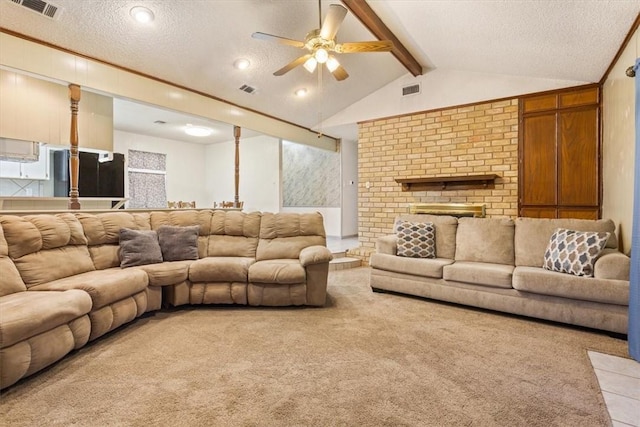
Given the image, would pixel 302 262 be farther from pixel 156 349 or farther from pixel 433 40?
pixel 433 40

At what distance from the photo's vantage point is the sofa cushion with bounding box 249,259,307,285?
10.8 feet

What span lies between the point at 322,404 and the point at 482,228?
2868 millimetres

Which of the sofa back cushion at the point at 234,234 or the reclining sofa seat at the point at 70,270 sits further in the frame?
the sofa back cushion at the point at 234,234

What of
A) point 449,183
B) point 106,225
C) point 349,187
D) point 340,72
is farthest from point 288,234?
point 349,187

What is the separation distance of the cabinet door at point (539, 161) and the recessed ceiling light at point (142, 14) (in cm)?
497

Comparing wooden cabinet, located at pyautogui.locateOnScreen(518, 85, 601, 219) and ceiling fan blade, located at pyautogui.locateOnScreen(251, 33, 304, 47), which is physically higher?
ceiling fan blade, located at pyautogui.locateOnScreen(251, 33, 304, 47)

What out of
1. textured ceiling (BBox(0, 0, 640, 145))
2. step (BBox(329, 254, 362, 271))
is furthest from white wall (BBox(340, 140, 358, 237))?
textured ceiling (BBox(0, 0, 640, 145))

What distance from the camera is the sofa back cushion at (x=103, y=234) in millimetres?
3156

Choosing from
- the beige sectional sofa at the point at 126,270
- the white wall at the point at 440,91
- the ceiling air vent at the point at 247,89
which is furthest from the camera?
the ceiling air vent at the point at 247,89

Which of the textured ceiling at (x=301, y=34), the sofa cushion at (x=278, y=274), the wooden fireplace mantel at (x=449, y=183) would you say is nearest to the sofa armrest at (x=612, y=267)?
the textured ceiling at (x=301, y=34)

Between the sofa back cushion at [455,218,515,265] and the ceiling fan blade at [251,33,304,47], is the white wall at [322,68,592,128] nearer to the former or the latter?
the sofa back cushion at [455,218,515,265]

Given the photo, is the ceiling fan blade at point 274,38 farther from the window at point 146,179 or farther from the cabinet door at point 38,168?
the window at point 146,179

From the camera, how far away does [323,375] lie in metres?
2.06

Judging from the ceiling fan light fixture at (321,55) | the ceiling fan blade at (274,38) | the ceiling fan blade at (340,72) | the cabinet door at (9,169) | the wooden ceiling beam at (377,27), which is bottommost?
the cabinet door at (9,169)
